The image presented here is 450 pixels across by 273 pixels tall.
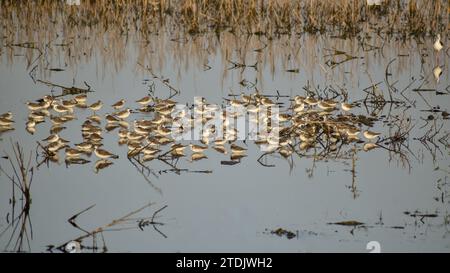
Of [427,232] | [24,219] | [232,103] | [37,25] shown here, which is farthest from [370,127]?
[37,25]

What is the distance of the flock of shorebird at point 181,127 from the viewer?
6207mm

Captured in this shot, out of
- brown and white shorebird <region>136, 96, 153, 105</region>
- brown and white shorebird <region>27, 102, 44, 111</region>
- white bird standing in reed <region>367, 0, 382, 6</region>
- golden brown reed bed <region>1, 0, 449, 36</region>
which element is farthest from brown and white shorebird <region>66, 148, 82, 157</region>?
white bird standing in reed <region>367, 0, 382, 6</region>

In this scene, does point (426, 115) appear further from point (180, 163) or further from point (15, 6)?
point (15, 6)

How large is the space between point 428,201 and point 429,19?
244 inches

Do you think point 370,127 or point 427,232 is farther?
point 370,127

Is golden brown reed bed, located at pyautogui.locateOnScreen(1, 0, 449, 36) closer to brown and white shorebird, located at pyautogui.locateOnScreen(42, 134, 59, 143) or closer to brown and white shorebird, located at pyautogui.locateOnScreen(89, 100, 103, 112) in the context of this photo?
brown and white shorebird, located at pyautogui.locateOnScreen(89, 100, 103, 112)

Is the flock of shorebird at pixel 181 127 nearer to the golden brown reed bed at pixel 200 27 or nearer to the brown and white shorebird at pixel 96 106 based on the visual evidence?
the brown and white shorebird at pixel 96 106

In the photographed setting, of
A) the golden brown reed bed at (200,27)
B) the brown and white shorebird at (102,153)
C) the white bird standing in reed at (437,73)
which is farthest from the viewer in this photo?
the golden brown reed bed at (200,27)

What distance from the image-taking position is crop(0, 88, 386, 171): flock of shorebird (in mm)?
6207

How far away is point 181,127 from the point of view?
670cm

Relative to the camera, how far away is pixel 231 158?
6.16 m

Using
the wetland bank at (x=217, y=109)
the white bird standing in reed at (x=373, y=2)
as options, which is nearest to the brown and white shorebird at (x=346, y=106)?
the wetland bank at (x=217, y=109)
